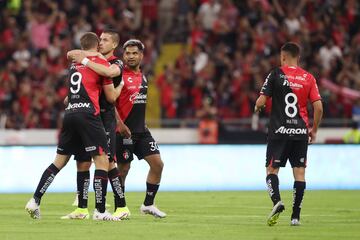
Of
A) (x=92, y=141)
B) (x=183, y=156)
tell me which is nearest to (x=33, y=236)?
(x=92, y=141)

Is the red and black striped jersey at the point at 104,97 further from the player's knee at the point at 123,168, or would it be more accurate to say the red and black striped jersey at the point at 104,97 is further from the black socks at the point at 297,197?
the black socks at the point at 297,197

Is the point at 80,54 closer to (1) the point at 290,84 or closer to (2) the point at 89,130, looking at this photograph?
(2) the point at 89,130

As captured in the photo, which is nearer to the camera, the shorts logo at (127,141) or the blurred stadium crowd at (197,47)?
the shorts logo at (127,141)

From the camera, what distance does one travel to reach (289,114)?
47.0ft

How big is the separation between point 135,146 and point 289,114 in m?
2.30

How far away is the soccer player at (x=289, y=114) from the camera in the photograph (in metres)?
14.3

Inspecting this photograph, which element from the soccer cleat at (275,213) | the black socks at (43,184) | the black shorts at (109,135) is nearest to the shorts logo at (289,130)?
the soccer cleat at (275,213)

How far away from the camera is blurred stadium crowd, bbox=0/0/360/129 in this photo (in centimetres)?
2822

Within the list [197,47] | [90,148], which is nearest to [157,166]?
[90,148]

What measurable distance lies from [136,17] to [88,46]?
1783 cm

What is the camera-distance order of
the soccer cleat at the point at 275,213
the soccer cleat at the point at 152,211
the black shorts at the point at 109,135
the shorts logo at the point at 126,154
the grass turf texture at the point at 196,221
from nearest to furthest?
the grass turf texture at the point at 196,221 → the soccer cleat at the point at 275,213 → the black shorts at the point at 109,135 → the soccer cleat at the point at 152,211 → the shorts logo at the point at 126,154

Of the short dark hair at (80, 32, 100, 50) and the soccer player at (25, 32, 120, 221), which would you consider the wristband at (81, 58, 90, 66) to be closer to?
the soccer player at (25, 32, 120, 221)

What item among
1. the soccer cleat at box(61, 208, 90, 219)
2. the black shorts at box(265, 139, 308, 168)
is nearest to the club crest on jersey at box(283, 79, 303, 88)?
the black shorts at box(265, 139, 308, 168)

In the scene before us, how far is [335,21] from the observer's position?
31.1m
